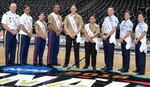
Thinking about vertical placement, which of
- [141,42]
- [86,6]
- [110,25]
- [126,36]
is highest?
[86,6]

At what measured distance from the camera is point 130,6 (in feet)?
58.7

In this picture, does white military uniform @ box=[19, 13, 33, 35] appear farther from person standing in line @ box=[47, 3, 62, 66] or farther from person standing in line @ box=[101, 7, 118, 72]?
person standing in line @ box=[101, 7, 118, 72]

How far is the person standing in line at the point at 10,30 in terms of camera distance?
7.10m

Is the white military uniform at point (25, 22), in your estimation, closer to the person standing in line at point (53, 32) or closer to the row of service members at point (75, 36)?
the row of service members at point (75, 36)

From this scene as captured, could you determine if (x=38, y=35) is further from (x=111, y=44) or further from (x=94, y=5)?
(x=94, y=5)

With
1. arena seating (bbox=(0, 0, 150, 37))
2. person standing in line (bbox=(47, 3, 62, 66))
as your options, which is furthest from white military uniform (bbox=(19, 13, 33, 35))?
arena seating (bbox=(0, 0, 150, 37))

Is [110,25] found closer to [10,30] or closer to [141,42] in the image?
[141,42]

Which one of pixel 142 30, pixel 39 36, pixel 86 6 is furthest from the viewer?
pixel 86 6

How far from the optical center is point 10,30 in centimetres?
709

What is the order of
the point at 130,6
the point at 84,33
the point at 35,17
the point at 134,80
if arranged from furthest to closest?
the point at 130,6, the point at 35,17, the point at 84,33, the point at 134,80

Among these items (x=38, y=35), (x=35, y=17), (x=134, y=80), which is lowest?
(x=134, y=80)

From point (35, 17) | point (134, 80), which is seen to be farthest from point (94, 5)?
point (134, 80)

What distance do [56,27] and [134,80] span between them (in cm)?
251

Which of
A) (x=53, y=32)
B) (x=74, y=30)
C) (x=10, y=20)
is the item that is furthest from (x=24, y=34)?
(x=74, y=30)
